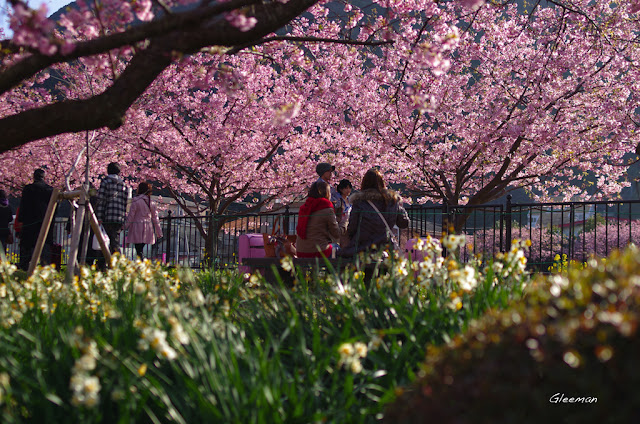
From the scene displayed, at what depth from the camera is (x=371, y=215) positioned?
21.3 feet

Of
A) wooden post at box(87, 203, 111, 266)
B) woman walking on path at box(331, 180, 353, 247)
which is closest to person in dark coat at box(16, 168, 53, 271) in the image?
wooden post at box(87, 203, 111, 266)

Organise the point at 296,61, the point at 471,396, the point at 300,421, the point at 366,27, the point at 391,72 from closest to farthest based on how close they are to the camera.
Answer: the point at 471,396, the point at 300,421, the point at 366,27, the point at 296,61, the point at 391,72

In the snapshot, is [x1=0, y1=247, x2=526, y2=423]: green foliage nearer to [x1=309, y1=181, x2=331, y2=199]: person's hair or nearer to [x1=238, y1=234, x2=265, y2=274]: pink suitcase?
[x1=309, y1=181, x2=331, y2=199]: person's hair

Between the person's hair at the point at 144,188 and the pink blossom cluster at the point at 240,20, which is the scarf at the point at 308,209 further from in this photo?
the person's hair at the point at 144,188

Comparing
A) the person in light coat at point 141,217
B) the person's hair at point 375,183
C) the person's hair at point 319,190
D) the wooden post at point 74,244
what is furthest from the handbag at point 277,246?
the person in light coat at point 141,217

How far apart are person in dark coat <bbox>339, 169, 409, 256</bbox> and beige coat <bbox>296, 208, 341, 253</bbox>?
0.68 ft

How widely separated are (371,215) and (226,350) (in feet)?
13.2

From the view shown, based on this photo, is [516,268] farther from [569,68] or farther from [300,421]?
[569,68]

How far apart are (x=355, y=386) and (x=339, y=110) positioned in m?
12.4

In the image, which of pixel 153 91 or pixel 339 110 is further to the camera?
pixel 339 110

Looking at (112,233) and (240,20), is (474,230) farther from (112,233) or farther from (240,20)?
(112,233)

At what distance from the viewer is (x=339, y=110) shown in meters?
14.6

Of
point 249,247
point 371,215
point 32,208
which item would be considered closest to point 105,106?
point 371,215

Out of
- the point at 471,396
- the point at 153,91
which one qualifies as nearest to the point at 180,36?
the point at 471,396
